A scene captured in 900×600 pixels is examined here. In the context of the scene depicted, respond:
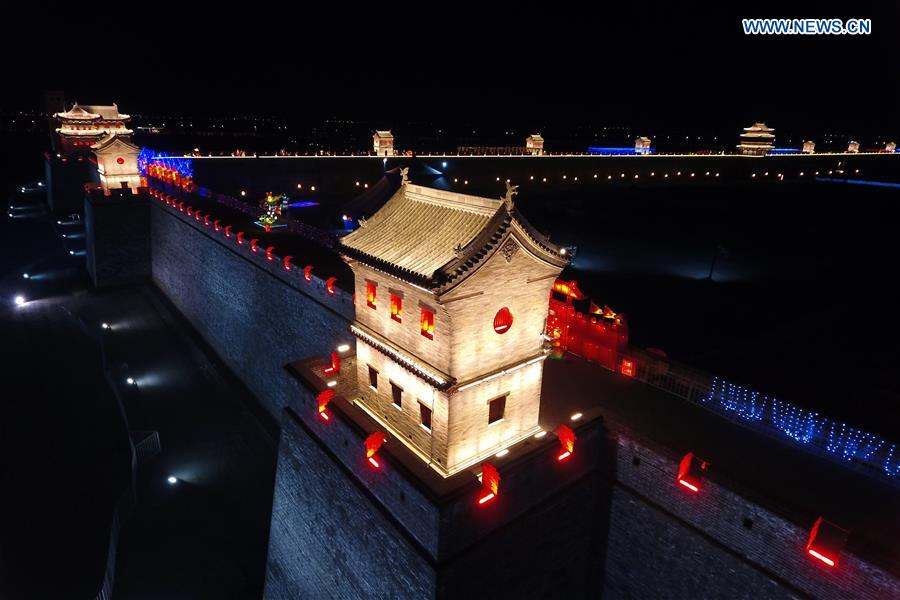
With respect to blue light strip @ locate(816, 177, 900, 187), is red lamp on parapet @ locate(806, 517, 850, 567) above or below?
below

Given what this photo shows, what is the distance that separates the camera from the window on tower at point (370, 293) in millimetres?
10172

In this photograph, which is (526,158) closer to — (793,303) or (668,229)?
(668,229)

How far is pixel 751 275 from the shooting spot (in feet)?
100

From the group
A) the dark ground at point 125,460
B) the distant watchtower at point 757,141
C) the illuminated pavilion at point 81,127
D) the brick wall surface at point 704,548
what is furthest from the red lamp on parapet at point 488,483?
the distant watchtower at point 757,141

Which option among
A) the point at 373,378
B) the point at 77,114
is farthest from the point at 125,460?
the point at 77,114

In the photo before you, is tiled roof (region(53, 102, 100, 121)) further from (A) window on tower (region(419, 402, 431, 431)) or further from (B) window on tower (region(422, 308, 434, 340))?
(A) window on tower (region(419, 402, 431, 431))

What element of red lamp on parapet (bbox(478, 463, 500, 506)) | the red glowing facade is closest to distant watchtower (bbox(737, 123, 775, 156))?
the red glowing facade

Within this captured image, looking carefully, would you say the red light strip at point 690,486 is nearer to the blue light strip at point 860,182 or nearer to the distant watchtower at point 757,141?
the blue light strip at point 860,182

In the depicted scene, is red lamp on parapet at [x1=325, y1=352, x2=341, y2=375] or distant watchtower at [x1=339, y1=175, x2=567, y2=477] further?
red lamp on parapet at [x1=325, y1=352, x2=341, y2=375]

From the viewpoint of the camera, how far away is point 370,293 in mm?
10281

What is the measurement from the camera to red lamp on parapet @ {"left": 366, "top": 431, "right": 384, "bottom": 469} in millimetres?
9375

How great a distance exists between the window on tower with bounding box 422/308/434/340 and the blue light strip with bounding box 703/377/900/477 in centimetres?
597

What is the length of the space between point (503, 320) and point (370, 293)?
2709 mm

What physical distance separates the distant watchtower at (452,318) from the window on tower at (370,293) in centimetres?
2
